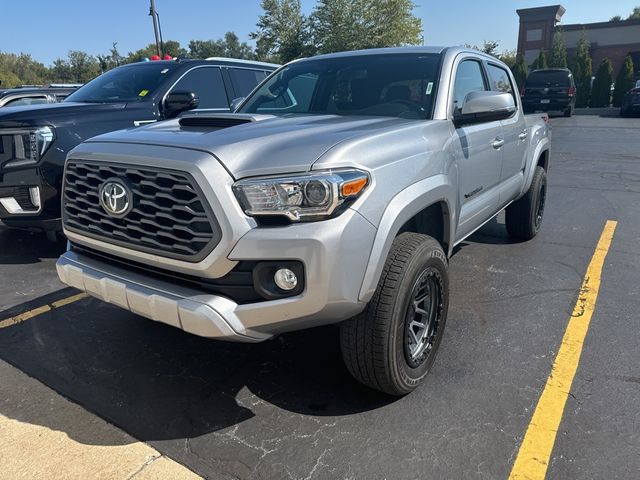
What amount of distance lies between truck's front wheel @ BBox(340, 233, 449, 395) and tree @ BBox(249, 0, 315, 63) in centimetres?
4085

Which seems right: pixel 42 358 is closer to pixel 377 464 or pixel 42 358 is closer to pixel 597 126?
pixel 377 464

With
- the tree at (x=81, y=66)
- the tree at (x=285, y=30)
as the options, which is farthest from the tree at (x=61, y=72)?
the tree at (x=285, y=30)

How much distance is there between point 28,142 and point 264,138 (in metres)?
3.24

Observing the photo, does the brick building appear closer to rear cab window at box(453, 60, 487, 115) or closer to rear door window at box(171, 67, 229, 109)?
rear door window at box(171, 67, 229, 109)

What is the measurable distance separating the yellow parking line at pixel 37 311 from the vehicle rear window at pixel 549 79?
21.6 m

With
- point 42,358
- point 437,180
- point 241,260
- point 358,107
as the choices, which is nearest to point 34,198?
point 42,358

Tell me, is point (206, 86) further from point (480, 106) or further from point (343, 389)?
point (343, 389)

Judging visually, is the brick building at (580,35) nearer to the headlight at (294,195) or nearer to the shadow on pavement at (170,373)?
the shadow on pavement at (170,373)

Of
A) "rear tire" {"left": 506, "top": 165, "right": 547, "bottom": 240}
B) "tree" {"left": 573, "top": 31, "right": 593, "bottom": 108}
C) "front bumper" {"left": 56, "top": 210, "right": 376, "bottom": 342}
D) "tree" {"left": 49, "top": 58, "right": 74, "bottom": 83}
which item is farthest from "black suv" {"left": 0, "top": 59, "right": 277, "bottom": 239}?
"tree" {"left": 49, "top": 58, "right": 74, "bottom": 83}

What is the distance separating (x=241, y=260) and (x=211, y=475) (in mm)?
934

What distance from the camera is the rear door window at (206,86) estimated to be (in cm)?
589

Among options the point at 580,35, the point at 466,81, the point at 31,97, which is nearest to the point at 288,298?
the point at 466,81

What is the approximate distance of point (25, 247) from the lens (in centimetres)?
553

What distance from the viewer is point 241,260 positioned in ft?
7.06
